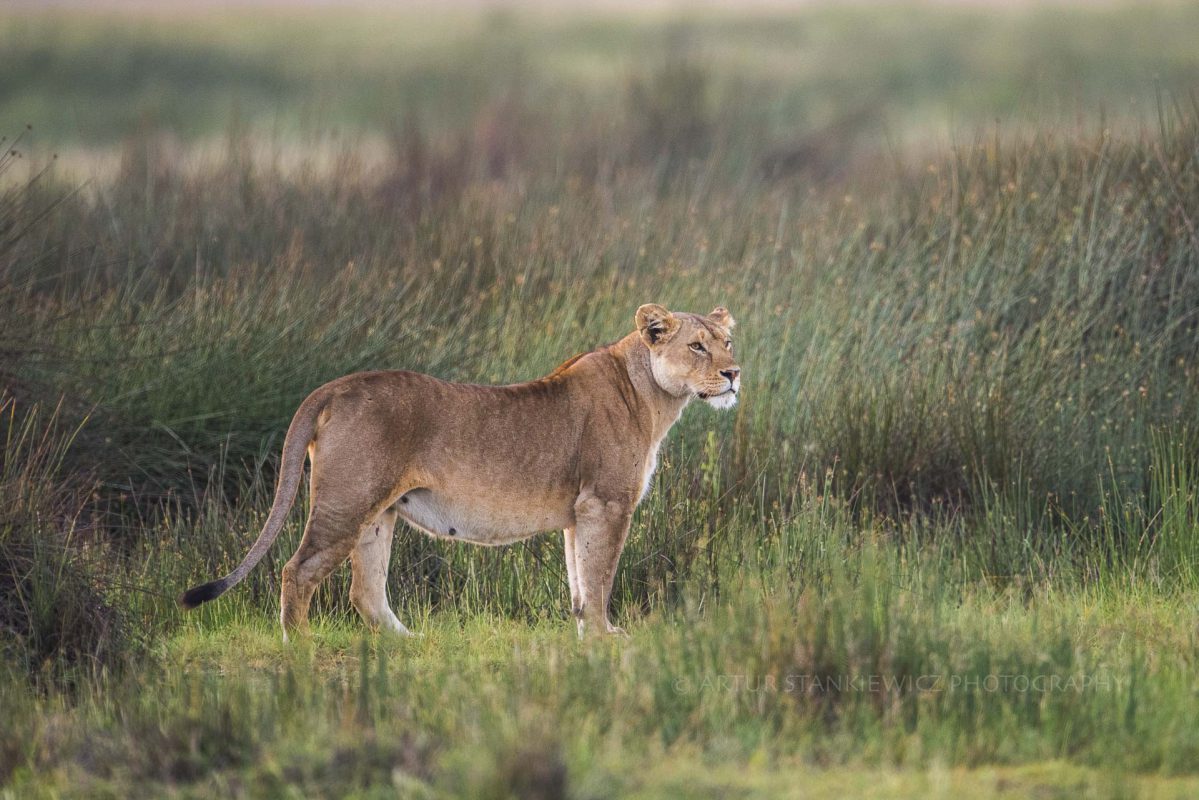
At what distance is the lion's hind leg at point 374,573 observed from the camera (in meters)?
7.39

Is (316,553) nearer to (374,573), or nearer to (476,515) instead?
(374,573)

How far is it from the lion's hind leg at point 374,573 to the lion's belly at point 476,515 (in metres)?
0.20

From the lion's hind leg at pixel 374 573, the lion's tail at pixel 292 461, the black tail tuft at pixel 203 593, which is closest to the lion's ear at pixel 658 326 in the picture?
the lion's hind leg at pixel 374 573

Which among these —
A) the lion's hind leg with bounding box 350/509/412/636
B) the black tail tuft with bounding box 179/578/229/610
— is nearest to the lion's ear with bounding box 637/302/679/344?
the lion's hind leg with bounding box 350/509/412/636

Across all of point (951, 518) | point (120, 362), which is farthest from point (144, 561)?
point (951, 518)

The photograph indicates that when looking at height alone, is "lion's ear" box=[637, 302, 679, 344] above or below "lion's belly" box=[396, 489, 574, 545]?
above

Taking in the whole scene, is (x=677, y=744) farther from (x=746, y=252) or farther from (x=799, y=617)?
(x=746, y=252)

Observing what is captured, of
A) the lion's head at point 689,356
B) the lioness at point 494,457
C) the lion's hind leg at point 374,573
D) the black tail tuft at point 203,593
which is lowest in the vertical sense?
the lion's hind leg at point 374,573

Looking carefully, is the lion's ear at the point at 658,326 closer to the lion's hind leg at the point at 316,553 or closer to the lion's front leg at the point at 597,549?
the lion's front leg at the point at 597,549

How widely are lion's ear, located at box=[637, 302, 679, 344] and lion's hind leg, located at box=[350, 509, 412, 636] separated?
1481mm

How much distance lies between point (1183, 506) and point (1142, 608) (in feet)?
3.67

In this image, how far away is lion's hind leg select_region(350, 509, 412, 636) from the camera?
291 inches

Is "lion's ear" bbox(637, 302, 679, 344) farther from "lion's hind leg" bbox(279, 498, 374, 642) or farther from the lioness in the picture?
"lion's hind leg" bbox(279, 498, 374, 642)

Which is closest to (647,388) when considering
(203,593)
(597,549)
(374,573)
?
(597,549)
